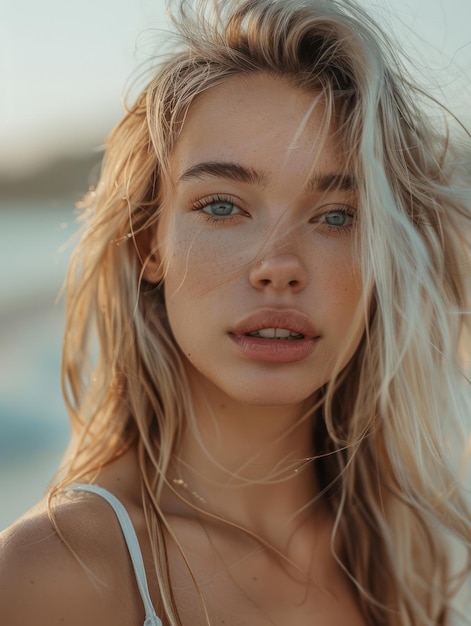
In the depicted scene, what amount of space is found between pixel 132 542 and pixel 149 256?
578 mm

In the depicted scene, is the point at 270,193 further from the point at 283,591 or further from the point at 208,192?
the point at 283,591

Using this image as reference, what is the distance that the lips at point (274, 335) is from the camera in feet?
5.49

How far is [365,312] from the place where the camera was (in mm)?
1769

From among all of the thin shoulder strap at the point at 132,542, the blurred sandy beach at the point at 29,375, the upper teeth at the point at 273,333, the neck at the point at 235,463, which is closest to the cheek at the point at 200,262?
the upper teeth at the point at 273,333

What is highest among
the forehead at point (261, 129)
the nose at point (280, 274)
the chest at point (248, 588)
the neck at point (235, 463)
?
the forehead at point (261, 129)

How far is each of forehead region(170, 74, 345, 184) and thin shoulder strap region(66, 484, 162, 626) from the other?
626 millimetres

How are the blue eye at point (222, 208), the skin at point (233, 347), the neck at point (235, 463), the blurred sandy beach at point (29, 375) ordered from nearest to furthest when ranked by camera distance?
the skin at point (233, 347) → the blue eye at point (222, 208) → the neck at point (235, 463) → the blurred sandy beach at point (29, 375)

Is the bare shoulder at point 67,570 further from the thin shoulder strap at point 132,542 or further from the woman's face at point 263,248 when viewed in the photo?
the woman's face at point 263,248

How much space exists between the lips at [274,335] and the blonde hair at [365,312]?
16cm

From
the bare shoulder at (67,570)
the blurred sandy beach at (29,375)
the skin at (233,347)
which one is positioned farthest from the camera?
the blurred sandy beach at (29,375)

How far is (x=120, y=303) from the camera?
6.42 feet

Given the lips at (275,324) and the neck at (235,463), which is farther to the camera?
the neck at (235,463)

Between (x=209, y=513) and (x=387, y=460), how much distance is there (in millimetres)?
493

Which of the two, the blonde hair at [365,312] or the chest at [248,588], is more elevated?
the blonde hair at [365,312]
